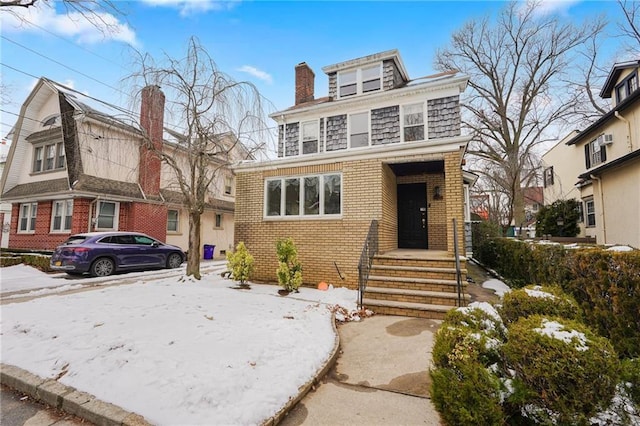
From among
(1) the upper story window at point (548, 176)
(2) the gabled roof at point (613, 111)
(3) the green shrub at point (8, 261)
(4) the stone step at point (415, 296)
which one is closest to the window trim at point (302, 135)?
(4) the stone step at point (415, 296)

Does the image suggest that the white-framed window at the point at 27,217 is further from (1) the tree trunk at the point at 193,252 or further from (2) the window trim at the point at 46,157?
(1) the tree trunk at the point at 193,252

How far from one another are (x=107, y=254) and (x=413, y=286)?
10.6 metres

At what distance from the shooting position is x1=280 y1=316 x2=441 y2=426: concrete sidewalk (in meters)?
2.59

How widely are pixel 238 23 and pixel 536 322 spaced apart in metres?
10.1

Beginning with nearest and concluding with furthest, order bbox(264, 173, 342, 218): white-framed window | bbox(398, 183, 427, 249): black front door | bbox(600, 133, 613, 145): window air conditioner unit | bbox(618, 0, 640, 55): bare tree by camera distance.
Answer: bbox(264, 173, 342, 218): white-framed window < bbox(398, 183, 427, 249): black front door < bbox(600, 133, 613, 145): window air conditioner unit < bbox(618, 0, 640, 55): bare tree

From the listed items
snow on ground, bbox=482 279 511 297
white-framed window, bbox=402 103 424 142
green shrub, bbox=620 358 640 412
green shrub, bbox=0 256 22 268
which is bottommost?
snow on ground, bbox=482 279 511 297

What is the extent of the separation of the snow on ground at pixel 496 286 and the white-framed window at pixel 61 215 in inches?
682

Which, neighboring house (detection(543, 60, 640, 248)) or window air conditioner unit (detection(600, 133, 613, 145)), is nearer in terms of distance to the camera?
neighboring house (detection(543, 60, 640, 248))

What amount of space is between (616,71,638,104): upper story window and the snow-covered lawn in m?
17.8

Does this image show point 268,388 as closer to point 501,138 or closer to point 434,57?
point 501,138

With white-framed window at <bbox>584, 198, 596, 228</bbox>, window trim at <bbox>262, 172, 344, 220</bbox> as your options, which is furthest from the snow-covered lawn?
white-framed window at <bbox>584, 198, 596, 228</bbox>

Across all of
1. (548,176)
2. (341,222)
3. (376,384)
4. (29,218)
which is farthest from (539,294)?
(548,176)

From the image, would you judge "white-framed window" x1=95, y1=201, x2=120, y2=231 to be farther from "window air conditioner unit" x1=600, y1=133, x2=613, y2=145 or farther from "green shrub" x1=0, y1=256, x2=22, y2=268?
"window air conditioner unit" x1=600, y1=133, x2=613, y2=145

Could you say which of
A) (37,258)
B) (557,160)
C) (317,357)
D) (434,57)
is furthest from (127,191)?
(557,160)
